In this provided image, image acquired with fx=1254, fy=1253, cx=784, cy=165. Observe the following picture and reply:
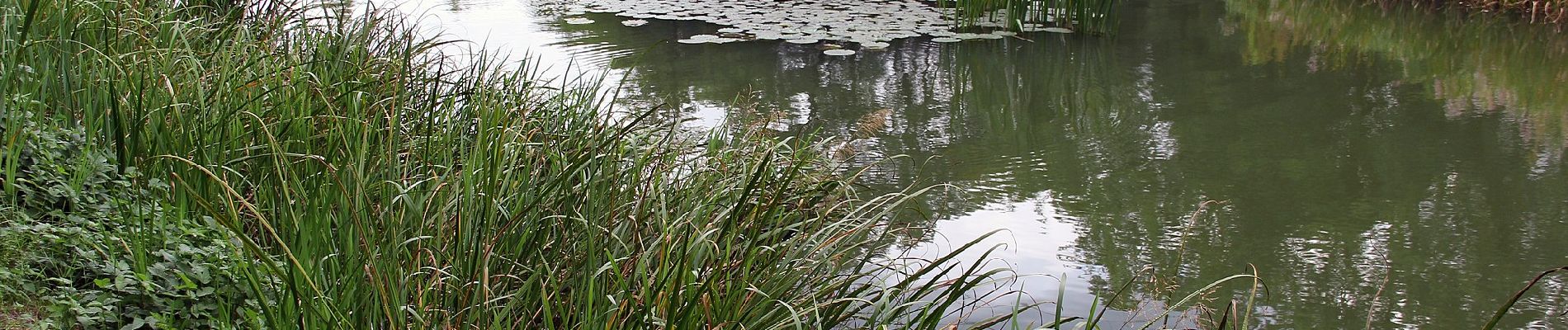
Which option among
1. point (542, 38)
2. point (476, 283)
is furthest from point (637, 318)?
point (542, 38)

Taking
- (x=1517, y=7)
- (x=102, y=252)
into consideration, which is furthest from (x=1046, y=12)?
(x=102, y=252)

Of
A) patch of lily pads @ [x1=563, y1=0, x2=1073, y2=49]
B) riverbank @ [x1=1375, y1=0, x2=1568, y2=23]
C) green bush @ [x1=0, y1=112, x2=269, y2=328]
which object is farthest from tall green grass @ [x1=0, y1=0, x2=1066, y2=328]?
riverbank @ [x1=1375, y1=0, x2=1568, y2=23]

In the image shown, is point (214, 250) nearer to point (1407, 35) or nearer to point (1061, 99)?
point (1061, 99)

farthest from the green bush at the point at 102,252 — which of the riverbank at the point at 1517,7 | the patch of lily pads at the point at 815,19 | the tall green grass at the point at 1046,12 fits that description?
the riverbank at the point at 1517,7

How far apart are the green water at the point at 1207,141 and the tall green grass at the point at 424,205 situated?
1.88 ft

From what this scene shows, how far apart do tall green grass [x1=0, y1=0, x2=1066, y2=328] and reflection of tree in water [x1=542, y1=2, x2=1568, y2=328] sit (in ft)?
1.92

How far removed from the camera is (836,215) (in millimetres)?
3496

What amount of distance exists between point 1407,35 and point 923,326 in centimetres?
701

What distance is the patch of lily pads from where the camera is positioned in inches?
293

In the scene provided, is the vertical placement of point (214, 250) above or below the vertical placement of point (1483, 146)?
above

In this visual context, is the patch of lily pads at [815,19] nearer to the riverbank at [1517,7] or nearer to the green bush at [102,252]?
the riverbank at [1517,7]

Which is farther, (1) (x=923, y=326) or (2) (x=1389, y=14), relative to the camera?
(2) (x=1389, y=14)

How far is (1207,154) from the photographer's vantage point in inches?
182

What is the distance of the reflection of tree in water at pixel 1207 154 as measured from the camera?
3.37m
